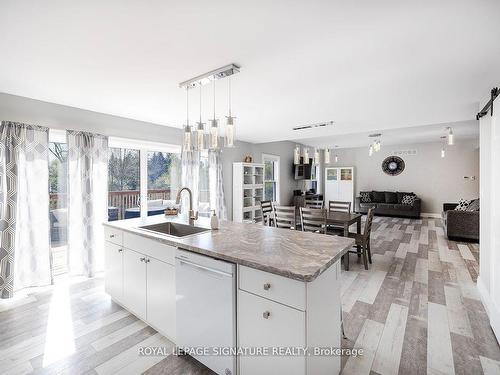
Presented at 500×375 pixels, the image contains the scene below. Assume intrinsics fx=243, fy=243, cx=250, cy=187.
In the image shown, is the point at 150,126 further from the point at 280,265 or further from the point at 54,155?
the point at 280,265

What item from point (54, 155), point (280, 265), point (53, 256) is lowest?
point (53, 256)

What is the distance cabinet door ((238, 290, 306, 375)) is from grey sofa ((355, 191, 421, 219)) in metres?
7.11

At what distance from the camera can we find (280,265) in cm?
136

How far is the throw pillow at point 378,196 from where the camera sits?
8.63m

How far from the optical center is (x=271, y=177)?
7320mm

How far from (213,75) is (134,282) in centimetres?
207

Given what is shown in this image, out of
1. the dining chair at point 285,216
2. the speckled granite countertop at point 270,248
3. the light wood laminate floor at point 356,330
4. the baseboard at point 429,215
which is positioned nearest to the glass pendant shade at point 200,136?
the speckled granite countertop at point 270,248

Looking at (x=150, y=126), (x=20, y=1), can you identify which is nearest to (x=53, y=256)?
(x=150, y=126)

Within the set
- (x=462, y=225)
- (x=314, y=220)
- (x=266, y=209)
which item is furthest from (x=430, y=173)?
(x=314, y=220)

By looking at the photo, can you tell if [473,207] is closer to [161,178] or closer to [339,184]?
[339,184]

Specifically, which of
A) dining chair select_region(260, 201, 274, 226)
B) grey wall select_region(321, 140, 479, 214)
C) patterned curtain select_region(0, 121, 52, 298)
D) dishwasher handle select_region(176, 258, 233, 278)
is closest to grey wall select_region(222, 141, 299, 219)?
dining chair select_region(260, 201, 274, 226)

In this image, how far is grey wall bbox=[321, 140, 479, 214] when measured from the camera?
7672 mm

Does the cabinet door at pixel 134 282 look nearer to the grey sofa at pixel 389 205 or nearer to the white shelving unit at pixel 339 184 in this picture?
the grey sofa at pixel 389 205

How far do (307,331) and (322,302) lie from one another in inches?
8.6
